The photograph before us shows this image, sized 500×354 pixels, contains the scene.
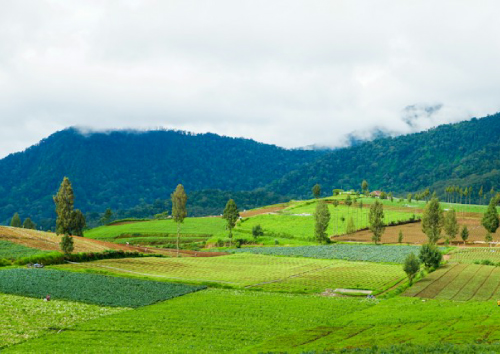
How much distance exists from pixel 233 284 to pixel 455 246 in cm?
8357

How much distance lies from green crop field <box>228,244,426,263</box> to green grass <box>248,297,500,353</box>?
52138mm

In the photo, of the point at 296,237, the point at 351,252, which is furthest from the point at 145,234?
the point at 351,252

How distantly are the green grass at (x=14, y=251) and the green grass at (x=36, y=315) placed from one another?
103ft

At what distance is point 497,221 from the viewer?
145 metres

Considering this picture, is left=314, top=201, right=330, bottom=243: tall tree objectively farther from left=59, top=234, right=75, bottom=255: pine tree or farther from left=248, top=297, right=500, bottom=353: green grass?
left=248, top=297, right=500, bottom=353: green grass

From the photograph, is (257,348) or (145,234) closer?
(257,348)

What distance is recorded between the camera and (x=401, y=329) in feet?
155

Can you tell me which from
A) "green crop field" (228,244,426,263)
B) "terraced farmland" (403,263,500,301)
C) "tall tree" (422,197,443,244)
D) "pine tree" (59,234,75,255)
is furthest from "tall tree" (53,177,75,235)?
"tall tree" (422,197,443,244)

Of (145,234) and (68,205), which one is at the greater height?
(68,205)

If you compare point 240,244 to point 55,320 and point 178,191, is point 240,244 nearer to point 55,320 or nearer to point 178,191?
point 178,191

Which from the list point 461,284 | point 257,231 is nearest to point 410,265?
point 461,284

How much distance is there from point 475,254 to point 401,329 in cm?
7834

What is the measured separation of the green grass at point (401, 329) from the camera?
134 feet

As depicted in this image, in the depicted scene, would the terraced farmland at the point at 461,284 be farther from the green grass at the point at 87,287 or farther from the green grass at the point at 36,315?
the green grass at the point at 36,315
